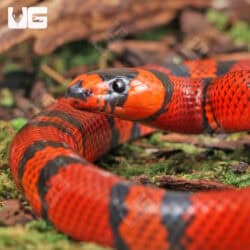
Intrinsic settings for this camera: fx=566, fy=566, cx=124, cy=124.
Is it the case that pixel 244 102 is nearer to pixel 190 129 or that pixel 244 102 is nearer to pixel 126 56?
pixel 190 129

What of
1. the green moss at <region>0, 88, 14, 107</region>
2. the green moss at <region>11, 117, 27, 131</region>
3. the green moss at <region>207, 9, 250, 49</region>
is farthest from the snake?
the green moss at <region>207, 9, 250, 49</region>

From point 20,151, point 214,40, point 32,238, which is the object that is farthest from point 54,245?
point 214,40

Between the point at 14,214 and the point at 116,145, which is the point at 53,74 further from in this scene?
the point at 14,214

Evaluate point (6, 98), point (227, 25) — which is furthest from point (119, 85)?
point (227, 25)

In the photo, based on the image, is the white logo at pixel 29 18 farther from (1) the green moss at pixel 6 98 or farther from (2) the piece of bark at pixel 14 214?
(2) the piece of bark at pixel 14 214

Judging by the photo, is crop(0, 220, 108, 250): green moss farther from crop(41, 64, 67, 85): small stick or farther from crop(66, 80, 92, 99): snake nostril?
crop(41, 64, 67, 85): small stick

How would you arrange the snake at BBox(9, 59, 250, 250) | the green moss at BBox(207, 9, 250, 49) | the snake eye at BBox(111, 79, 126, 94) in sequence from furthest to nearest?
1. the green moss at BBox(207, 9, 250, 49)
2. the snake eye at BBox(111, 79, 126, 94)
3. the snake at BBox(9, 59, 250, 250)

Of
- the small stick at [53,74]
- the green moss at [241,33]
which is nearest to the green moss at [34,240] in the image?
the small stick at [53,74]
